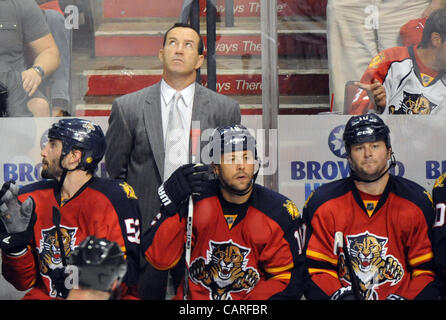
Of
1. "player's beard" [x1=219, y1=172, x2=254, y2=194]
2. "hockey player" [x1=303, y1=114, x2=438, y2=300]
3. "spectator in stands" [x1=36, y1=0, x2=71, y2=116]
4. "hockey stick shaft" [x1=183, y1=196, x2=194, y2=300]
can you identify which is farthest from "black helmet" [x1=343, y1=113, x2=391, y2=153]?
"spectator in stands" [x1=36, y1=0, x2=71, y2=116]

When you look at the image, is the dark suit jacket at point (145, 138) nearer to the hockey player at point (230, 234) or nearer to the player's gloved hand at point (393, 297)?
the hockey player at point (230, 234)

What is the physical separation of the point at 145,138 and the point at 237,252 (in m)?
0.84

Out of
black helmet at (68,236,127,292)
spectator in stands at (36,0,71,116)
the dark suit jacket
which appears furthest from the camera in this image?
spectator in stands at (36,0,71,116)

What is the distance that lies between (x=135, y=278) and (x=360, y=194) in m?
1.15

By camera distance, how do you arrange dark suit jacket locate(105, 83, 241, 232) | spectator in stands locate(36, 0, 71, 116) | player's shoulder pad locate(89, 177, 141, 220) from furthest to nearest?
spectator in stands locate(36, 0, 71, 116)
dark suit jacket locate(105, 83, 241, 232)
player's shoulder pad locate(89, 177, 141, 220)

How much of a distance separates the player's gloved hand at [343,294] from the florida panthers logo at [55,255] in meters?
1.24

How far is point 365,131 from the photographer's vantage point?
3.41 metres

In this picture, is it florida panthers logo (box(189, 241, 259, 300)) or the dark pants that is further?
the dark pants

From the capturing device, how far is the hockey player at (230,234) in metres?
3.25

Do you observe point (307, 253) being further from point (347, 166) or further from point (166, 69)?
point (166, 69)

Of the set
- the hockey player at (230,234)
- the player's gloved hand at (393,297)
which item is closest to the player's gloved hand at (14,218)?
the hockey player at (230,234)

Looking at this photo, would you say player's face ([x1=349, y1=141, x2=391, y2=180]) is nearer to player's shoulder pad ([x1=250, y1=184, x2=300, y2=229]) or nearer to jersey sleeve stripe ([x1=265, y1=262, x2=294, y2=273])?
player's shoulder pad ([x1=250, y1=184, x2=300, y2=229])

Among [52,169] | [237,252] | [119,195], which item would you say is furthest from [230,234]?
[52,169]

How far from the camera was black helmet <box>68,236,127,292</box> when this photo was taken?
280 centimetres
